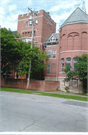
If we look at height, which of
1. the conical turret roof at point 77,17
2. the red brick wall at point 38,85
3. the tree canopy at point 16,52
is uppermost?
the conical turret roof at point 77,17

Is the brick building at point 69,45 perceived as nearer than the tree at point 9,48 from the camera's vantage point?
No

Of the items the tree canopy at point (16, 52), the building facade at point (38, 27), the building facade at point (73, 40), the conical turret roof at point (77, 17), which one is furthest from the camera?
the building facade at point (38, 27)

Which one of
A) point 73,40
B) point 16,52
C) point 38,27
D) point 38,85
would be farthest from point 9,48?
point 38,27

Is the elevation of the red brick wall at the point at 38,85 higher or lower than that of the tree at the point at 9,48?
lower

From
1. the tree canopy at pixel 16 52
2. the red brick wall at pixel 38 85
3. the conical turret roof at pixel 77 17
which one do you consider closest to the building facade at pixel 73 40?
the conical turret roof at pixel 77 17

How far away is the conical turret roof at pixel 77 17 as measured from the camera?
23.1 meters

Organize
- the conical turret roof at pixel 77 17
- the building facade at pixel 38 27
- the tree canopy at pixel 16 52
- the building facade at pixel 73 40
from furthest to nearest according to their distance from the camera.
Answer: the building facade at pixel 38 27 < the conical turret roof at pixel 77 17 < the building facade at pixel 73 40 < the tree canopy at pixel 16 52

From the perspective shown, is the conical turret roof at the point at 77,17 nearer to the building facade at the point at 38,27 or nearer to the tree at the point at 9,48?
the building facade at the point at 38,27

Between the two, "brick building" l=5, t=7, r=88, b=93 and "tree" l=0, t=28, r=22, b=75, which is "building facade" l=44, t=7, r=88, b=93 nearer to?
"brick building" l=5, t=7, r=88, b=93

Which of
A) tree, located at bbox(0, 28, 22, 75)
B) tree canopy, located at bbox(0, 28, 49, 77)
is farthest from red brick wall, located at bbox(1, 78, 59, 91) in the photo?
tree, located at bbox(0, 28, 22, 75)

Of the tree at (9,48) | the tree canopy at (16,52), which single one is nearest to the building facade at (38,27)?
the tree canopy at (16,52)

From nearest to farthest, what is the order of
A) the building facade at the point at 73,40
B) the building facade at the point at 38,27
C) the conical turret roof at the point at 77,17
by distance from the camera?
the building facade at the point at 73,40 → the conical turret roof at the point at 77,17 → the building facade at the point at 38,27

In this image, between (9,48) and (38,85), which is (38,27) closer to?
(9,48)

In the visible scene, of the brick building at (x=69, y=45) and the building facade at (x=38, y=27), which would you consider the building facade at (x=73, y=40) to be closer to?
the brick building at (x=69, y=45)
